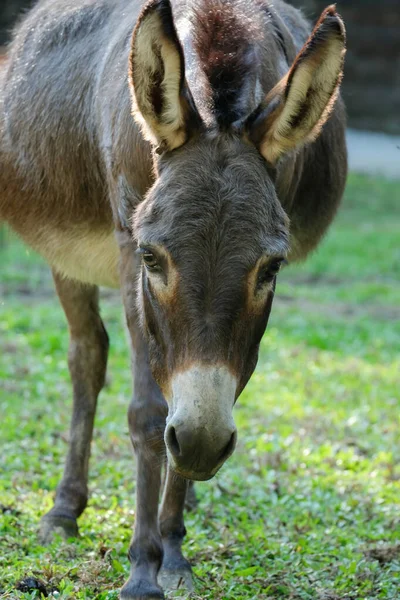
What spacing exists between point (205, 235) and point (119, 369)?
4.85 m

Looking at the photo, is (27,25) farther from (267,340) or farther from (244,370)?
(267,340)

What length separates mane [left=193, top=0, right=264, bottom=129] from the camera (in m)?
3.32

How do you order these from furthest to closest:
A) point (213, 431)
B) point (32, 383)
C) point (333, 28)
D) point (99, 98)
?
point (32, 383) → point (99, 98) → point (333, 28) → point (213, 431)

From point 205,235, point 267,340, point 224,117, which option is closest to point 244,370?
point 205,235

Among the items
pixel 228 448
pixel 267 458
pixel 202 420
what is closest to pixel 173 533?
pixel 228 448

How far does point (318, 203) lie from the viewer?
4.90 metres

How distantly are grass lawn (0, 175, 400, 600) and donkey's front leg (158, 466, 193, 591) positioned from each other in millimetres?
108

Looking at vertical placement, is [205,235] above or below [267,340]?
above

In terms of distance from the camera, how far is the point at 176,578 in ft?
12.8

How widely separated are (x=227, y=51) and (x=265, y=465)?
9.47 feet

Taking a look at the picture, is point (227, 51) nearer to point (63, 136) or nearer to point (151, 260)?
point (151, 260)

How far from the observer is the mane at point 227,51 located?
332cm

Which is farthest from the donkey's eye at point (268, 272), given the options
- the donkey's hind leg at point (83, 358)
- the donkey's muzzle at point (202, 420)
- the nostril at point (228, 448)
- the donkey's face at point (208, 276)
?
the donkey's hind leg at point (83, 358)

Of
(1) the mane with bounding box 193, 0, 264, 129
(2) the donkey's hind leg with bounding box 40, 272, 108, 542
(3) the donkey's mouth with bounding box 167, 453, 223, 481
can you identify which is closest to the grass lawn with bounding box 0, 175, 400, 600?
(2) the donkey's hind leg with bounding box 40, 272, 108, 542
